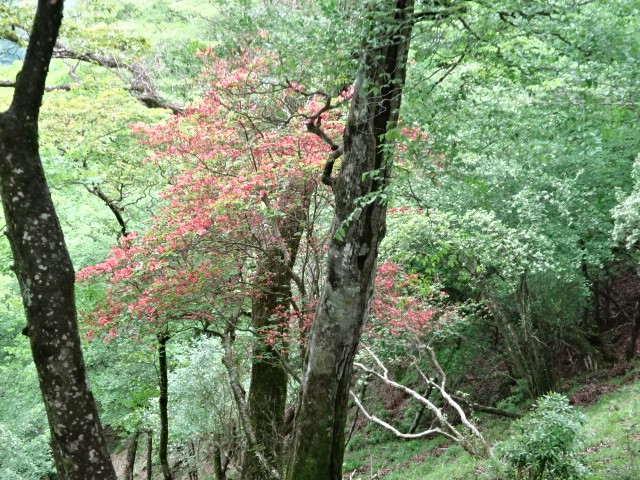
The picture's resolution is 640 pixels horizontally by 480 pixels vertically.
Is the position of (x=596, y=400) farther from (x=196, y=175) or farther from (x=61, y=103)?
(x=61, y=103)

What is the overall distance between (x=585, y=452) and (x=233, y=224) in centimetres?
545

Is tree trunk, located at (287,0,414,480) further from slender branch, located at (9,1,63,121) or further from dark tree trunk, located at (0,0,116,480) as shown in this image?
slender branch, located at (9,1,63,121)

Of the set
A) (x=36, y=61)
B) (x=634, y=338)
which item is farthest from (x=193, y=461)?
(x=36, y=61)

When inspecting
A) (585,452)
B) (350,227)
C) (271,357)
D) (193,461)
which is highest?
(350,227)

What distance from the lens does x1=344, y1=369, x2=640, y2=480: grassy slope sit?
6702mm

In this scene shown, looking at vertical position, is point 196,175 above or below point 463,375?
above

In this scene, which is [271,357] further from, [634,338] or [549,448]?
[634,338]

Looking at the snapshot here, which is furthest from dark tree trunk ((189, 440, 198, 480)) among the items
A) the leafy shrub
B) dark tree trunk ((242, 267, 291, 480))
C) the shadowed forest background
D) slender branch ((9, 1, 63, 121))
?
slender branch ((9, 1, 63, 121))

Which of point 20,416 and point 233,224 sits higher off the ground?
point 233,224

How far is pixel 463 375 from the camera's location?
48.9 ft

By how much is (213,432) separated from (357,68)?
29.1ft

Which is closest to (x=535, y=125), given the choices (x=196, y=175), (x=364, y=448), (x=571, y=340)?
(x=196, y=175)

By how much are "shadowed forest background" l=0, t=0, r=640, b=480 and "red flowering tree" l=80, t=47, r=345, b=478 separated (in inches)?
1.9

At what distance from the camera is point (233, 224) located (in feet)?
24.6
